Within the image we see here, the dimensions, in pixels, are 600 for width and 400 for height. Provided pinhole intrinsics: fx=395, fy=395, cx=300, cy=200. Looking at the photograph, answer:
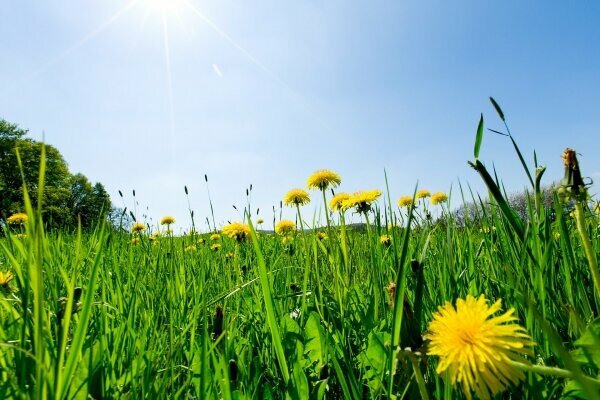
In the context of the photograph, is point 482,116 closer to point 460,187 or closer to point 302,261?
point 460,187

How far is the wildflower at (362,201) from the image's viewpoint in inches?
103

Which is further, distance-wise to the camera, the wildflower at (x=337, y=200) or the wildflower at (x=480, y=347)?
the wildflower at (x=337, y=200)

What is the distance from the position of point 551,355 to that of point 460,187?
1.08 m

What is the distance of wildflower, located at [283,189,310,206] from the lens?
3607 mm

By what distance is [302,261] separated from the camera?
2.59m

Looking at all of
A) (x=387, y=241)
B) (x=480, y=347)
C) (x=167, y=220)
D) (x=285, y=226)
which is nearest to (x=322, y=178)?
(x=387, y=241)

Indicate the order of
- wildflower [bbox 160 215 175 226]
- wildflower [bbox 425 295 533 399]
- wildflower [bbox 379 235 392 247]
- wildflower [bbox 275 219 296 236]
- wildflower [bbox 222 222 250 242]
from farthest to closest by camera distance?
wildflower [bbox 160 215 175 226] → wildflower [bbox 275 219 296 236] → wildflower [bbox 222 222 250 242] → wildflower [bbox 379 235 392 247] → wildflower [bbox 425 295 533 399]

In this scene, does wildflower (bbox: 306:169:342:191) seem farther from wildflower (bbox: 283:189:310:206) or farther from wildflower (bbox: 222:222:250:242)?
wildflower (bbox: 222:222:250:242)

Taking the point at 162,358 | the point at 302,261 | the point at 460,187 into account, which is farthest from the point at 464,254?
the point at 162,358

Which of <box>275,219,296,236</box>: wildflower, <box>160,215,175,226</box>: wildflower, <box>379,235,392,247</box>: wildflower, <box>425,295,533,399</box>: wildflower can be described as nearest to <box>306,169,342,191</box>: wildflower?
<box>379,235,392,247</box>: wildflower

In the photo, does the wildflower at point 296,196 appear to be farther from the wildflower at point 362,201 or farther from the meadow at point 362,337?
the meadow at point 362,337

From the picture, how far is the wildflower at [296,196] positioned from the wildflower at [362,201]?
0.96 meters

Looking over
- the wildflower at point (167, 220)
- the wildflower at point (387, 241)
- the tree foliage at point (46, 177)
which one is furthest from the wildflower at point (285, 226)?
the tree foliage at point (46, 177)

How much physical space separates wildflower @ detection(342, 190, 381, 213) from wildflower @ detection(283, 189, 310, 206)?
0.96 meters
